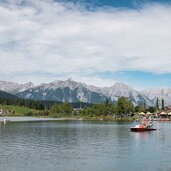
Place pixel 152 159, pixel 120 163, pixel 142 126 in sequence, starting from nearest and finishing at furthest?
pixel 120 163, pixel 152 159, pixel 142 126

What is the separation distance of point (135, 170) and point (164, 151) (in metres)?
26.4

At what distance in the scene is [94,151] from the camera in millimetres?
82625

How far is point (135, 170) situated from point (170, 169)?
585 cm

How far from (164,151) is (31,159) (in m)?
31.0

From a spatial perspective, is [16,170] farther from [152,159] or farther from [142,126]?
[142,126]

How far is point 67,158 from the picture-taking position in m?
72.1

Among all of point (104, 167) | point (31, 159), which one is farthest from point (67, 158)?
point (104, 167)

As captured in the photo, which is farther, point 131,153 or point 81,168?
point 131,153

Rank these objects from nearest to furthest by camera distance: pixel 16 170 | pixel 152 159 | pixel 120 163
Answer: pixel 16 170 → pixel 120 163 → pixel 152 159

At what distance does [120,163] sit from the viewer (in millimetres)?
66688

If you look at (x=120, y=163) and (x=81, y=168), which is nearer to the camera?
(x=81, y=168)

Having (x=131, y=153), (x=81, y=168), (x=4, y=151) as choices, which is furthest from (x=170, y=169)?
(x=4, y=151)

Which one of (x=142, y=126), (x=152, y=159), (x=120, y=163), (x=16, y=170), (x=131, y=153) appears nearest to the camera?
(x=16, y=170)

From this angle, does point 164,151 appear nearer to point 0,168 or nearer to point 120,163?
point 120,163
